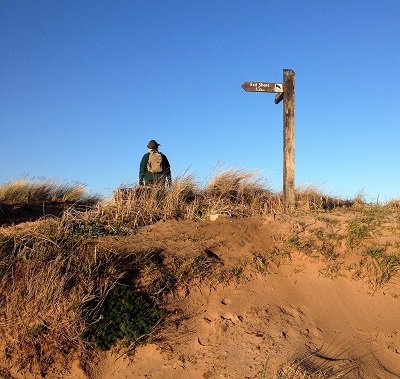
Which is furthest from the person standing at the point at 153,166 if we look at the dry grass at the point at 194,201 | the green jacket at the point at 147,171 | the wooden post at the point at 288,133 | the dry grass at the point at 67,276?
the dry grass at the point at 67,276

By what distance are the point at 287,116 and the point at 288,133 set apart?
314 mm

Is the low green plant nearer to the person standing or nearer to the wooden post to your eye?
the wooden post

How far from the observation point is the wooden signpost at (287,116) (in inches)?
336

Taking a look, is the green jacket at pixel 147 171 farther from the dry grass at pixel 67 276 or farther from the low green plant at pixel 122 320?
the low green plant at pixel 122 320

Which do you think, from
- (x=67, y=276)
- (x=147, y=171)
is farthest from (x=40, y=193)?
(x=67, y=276)

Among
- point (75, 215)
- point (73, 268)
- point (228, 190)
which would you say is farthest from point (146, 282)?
point (228, 190)

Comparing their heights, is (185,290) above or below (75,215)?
below

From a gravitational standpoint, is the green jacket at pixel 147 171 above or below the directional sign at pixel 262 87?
below

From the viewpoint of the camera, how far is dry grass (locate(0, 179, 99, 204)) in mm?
13195

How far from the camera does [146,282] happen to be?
5129 mm

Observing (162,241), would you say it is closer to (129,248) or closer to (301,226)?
(129,248)

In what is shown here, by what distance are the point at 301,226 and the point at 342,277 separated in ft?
3.27

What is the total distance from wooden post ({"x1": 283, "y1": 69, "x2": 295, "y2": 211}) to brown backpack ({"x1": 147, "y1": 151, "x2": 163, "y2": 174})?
2801mm

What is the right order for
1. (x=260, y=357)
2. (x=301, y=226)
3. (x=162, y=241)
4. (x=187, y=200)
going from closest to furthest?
(x=260, y=357) < (x=162, y=241) < (x=301, y=226) < (x=187, y=200)
